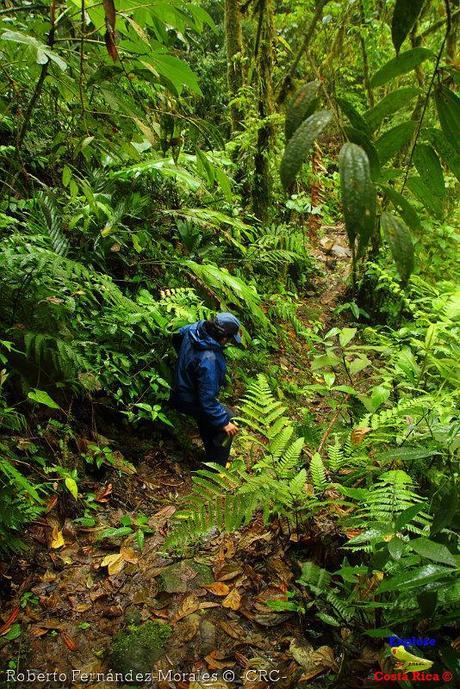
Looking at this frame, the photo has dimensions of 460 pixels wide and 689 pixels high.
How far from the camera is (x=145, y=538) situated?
121 inches

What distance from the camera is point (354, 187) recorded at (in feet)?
2.14

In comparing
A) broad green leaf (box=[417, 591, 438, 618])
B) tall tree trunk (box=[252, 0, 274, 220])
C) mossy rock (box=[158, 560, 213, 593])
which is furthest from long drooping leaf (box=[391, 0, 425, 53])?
tall tree trunk (box=[252, 0, 274, 220])

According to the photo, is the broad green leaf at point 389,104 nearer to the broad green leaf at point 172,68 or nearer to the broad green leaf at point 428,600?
the broad green leaf at point 172,68

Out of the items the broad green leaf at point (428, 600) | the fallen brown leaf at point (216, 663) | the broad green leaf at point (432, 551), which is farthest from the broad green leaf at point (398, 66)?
the fallen brown leaf at point (216, 663)

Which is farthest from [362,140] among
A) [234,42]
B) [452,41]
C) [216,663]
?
[234,42]

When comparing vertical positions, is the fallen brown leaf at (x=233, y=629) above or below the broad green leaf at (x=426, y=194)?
below

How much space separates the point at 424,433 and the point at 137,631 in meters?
1.97

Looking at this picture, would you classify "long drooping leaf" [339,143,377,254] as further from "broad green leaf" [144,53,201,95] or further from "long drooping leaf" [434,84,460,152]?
"broad green leaf" [144,53,201,95]

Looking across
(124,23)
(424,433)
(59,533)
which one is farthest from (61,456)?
(124,23)

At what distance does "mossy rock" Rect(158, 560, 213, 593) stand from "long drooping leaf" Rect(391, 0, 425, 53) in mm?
2744

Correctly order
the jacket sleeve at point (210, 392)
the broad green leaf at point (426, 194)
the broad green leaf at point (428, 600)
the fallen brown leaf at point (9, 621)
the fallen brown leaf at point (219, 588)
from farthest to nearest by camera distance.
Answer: the jacket sleeve at point (210, 392) < the fallen brown leaf at point (219, 588) < the fallen brown leaf at point (9, 621) < the broad green leaf at point (428, 600) < the broad green leaf at point (426, 194)

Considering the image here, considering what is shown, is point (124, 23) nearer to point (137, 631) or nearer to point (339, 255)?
point (137, 631)

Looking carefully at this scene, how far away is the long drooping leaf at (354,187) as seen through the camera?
2.11ft

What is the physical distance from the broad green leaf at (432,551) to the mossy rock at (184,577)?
5.27 ft
